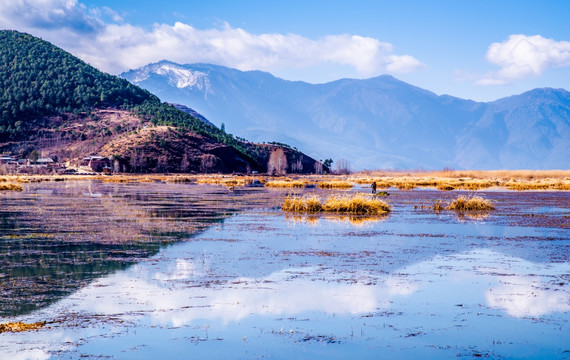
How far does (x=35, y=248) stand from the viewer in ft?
79.6

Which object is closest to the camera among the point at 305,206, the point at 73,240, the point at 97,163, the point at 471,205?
the point at 73,240

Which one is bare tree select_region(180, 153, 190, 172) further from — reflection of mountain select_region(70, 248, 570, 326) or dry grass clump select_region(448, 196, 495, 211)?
reflection of mountain select_region(70, 248, 570, 326)

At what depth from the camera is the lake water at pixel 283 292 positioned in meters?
12.6

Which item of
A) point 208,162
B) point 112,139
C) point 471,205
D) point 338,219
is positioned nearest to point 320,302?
point 338,219

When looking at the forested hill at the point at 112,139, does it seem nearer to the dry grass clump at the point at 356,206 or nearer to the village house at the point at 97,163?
the village house at the point at 97,163

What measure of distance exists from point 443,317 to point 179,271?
343 inches

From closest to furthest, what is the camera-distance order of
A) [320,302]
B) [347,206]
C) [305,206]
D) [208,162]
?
[320,302] < [347,206] < [305,206] < [208,162]

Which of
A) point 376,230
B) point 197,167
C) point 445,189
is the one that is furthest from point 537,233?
point 197,167

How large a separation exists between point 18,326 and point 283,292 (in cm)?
671

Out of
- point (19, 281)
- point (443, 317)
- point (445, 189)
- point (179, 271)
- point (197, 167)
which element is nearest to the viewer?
point (443, 317)

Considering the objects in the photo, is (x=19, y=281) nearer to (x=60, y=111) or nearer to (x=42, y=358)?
(x=42, y=358)

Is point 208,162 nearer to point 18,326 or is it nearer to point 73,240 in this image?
point 73,240

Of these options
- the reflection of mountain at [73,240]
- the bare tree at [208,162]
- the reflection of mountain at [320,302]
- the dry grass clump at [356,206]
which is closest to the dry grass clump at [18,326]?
the reflection of mountain at [320,302]

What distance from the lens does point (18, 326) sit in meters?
13.4
